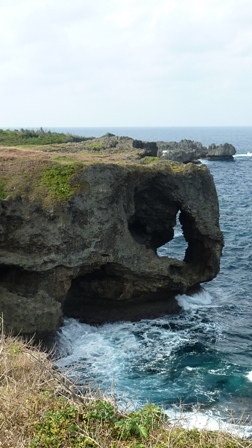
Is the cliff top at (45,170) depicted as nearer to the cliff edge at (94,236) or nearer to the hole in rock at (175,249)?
the cliff edge at (94,236)

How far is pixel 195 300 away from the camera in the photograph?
3241 cm

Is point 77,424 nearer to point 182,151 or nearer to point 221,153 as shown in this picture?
point 182,151

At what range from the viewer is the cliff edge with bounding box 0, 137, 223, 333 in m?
25.2

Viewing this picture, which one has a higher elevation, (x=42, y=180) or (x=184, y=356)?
(x=42, y=180)

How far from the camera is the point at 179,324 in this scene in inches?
1140

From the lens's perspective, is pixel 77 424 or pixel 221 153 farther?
pixel 221 153

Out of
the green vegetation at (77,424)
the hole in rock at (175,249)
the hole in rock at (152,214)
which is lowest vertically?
the hole in rock at (175,249)

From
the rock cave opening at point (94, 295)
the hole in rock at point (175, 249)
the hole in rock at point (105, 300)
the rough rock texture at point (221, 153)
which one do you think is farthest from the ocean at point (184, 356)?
the rough rock texture at point (221, 153)

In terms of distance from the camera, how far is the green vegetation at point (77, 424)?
10.3m

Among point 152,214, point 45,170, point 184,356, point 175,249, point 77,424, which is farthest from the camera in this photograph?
point 175,249

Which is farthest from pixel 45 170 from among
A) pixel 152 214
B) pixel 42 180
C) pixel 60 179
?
pixel 152 214

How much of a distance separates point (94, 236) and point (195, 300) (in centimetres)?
961

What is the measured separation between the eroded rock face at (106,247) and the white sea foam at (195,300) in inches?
26.5

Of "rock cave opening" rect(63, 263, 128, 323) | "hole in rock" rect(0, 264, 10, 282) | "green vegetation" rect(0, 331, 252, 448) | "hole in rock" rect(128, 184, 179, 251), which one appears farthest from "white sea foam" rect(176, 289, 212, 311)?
"green vegetation" rect(0, 331, 252, 448)
